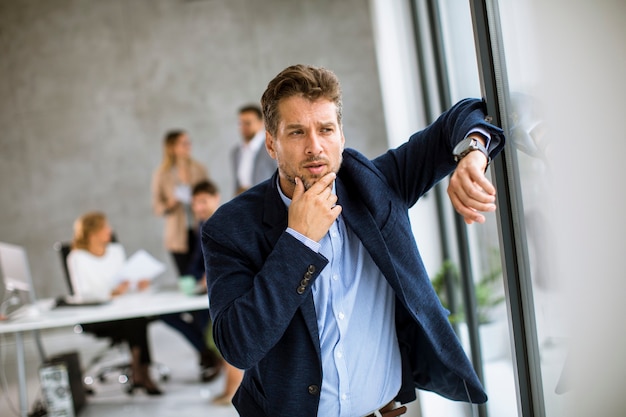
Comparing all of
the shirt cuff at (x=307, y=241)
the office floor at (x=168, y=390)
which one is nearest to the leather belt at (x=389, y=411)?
the shirt cuff at (x=307, y=241)

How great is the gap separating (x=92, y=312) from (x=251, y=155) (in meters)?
2.03

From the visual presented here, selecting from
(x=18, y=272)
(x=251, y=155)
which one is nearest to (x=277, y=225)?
(x=18, y=272)

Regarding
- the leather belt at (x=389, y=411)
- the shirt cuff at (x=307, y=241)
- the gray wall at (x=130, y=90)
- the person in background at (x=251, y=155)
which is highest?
the gray wall at (x=130, y=90)

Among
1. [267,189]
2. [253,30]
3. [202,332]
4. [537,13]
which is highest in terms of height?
[253,30]

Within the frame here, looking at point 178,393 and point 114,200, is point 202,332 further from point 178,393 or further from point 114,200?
point 114,200

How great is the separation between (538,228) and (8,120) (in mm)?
6767

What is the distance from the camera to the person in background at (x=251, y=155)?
17.7ft

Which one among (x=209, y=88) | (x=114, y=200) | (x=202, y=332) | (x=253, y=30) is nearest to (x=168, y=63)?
(x=209, y=88)

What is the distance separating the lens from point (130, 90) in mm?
7219

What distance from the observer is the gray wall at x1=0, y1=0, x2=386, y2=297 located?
7.15 meters

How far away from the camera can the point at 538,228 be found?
1.74 m

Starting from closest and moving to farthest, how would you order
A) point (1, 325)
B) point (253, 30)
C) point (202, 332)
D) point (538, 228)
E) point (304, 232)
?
point (304, 232) → point (538, 228) → point (1, 325) → point (202, 332) → point (253, 30)

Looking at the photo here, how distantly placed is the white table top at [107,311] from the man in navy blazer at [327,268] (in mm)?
2736

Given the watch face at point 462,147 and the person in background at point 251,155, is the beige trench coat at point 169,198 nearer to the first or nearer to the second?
the person in background at point 251,155
